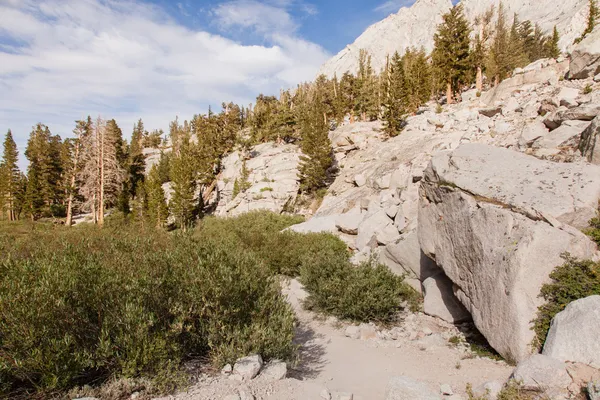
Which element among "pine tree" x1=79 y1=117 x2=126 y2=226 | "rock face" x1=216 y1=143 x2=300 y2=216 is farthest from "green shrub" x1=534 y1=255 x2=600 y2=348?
"pine tree" x1=79 y1=117 x2=126 y2=226

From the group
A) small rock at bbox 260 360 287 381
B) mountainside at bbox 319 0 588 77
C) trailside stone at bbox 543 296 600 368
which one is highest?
mountainside at bbox 319 0 588 77

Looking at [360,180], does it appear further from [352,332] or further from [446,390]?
[446,390]

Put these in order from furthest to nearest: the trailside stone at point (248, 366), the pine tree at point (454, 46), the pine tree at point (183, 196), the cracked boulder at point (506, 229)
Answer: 1. the pine tree at point (183, 196)
2. the pine tree at point (454, 46)
3. the cracked boulder at point (506, 229)
4. the trailside stone at point (248, 366)

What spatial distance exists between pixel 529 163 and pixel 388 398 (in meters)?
8.21

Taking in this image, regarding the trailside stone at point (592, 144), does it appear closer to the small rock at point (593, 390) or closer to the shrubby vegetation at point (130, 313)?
the small rock at point (593, 390)

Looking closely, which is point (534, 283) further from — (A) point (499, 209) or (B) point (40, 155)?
(B) point (40, 155)

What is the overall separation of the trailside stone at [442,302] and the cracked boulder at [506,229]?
1633 millimetres

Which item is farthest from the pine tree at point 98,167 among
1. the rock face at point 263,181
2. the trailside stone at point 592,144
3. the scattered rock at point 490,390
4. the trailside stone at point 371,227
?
the trailside stone at point 592,144

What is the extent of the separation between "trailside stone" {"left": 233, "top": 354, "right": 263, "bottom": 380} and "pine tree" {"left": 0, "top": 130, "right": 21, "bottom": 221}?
206 feet

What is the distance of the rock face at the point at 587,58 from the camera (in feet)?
60.2

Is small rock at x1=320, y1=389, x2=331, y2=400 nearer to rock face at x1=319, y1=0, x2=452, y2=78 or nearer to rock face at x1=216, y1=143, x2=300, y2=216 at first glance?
rock face at x1=216, y1=143, x2=300, y2=216

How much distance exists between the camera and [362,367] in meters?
7.84

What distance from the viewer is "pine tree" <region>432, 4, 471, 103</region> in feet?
123

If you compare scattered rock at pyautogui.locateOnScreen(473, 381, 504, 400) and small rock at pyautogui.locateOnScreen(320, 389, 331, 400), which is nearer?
scattered rock at pyautogui.locateOnScreen(473, 381, 504, 400)
